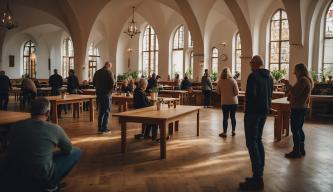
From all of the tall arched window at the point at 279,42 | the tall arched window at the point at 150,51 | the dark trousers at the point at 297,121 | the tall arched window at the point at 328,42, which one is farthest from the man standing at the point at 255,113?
the tall arched window at the point at 150,51

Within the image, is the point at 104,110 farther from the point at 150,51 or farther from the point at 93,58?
the point at 93,58

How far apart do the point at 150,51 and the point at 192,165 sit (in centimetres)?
1966

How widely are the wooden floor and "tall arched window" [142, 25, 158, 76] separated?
1647 centimetres

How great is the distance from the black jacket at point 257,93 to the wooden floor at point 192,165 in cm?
98

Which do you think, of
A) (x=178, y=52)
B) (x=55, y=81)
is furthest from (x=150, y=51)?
(x=55, y=81)

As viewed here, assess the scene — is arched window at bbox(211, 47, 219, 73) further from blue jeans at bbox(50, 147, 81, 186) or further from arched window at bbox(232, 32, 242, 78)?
blue jeans at bbox(50, 147, 81, 186)

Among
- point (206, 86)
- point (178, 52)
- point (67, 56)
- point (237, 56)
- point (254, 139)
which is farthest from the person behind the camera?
point (67, 56)

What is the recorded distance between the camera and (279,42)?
59.1 feet

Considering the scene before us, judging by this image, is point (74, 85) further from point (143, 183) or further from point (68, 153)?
point (68, 153)

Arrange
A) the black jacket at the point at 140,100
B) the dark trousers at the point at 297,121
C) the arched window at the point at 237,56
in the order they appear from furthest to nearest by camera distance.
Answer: the arched window at the point at 237,56, the black jacket at the point at 140,100, the dark trousers at the point at 297,121

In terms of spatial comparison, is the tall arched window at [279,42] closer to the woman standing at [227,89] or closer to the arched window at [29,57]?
the woman standing at [227,89]

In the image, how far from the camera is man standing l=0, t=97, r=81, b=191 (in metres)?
2.99

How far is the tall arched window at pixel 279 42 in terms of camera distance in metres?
17.7

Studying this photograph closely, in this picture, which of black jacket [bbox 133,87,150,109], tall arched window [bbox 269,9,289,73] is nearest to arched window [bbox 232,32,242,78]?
tall arched window [bbox 269,9,289,73]
